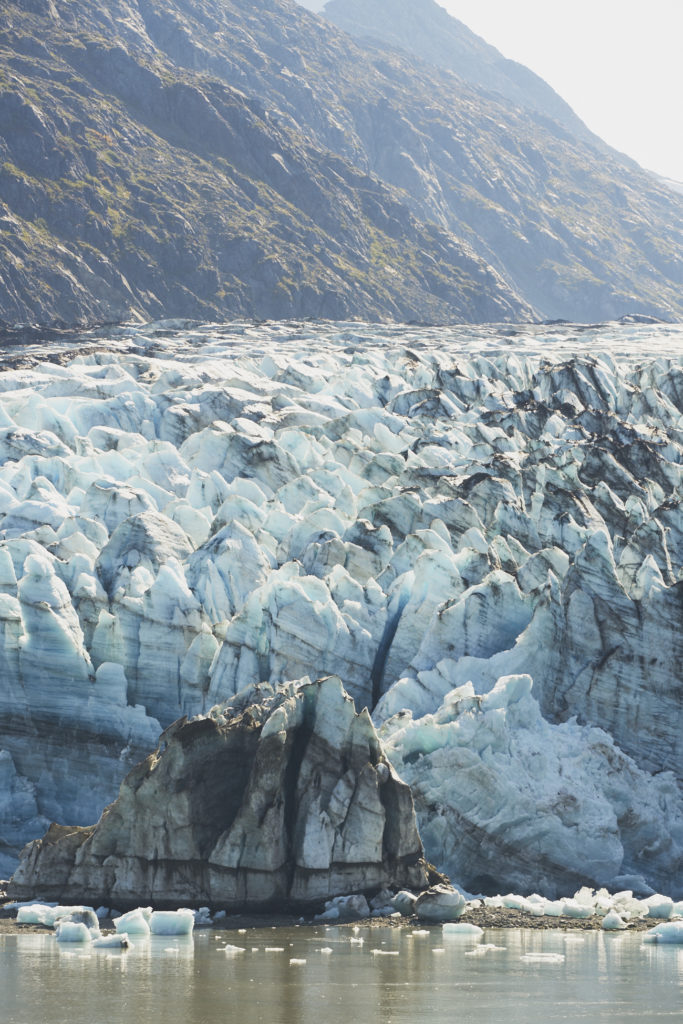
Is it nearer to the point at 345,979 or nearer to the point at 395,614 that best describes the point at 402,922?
the point at 345,979

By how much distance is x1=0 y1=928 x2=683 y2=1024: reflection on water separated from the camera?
2127 cm

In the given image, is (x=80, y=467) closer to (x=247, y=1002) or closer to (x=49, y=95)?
(x=247, y=1002)

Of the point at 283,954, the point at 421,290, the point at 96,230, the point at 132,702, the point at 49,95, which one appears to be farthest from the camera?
the point at 421,290

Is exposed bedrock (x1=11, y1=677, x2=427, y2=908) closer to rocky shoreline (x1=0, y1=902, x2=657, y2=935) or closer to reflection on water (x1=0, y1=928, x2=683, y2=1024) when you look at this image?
rocky shoreline (x1=0, y1=902, x2=657, y2=935)

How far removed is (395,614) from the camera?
3944 cm

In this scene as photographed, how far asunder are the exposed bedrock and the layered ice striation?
3.44 metres

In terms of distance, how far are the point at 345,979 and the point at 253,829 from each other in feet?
17.8

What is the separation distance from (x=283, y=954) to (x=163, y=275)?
135 meters

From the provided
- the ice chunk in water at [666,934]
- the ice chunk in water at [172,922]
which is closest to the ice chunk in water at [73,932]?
the ice chunk in water at [172,922]

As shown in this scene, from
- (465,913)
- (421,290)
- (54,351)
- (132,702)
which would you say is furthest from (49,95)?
(465,913)

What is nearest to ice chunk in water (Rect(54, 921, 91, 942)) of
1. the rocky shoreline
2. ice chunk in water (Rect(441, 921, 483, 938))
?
the rocky shoreline

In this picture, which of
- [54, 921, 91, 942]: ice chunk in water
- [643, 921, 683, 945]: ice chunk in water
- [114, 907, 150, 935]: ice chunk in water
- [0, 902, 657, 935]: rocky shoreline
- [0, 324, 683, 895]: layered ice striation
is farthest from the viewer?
[0, 324, 683, 895]: layered ice striation

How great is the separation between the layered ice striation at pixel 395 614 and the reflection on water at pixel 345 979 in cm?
549

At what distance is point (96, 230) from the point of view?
502ft
